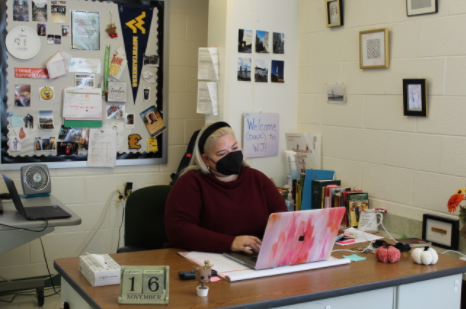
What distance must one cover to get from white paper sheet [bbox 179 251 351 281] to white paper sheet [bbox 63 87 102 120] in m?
1.88

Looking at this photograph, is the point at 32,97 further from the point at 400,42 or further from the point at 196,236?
the point at 400,42

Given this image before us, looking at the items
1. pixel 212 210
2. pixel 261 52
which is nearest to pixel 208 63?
pixel 261 52

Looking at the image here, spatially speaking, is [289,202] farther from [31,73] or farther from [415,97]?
[31,73]

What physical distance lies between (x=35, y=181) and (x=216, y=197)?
4.66 feet

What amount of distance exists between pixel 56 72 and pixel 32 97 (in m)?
0.24

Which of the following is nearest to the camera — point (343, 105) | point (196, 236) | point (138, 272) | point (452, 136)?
point (138, 272)

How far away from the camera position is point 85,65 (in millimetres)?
3729

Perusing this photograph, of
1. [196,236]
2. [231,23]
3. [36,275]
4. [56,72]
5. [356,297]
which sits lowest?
[36,275]

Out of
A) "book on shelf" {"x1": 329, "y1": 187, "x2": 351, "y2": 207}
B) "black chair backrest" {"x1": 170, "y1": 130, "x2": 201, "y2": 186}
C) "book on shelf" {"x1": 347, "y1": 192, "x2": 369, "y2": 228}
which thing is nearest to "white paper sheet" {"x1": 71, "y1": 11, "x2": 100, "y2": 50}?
"black chair backrest" {"x1": 170, "y1": 130, "x2": 201, "y2": 186}

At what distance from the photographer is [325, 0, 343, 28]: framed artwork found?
338 cm

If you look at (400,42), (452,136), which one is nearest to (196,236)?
(452,136)

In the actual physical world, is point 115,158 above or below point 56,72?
below

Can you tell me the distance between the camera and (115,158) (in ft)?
12.7

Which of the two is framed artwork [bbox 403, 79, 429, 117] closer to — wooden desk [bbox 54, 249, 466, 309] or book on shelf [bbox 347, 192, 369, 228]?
book on shelf [bbox 347, 192, 369, 228]
